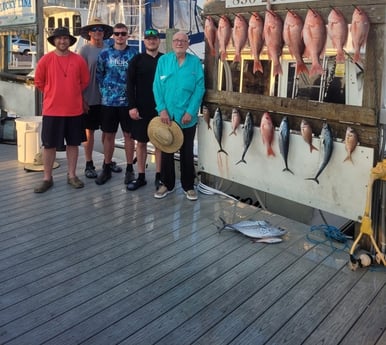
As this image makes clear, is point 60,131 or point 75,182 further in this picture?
point 75,182

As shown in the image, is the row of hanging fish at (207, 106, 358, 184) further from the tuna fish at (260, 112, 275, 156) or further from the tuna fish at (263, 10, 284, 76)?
the tuna fish at (263, 10, 284, 76)

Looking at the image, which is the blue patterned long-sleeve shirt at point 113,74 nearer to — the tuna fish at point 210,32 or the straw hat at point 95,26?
the straw hat at point 95,26

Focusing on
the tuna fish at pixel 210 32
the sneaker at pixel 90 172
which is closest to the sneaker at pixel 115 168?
the sneaker at pixel 90 172

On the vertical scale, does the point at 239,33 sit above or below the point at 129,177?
above

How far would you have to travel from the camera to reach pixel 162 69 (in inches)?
171

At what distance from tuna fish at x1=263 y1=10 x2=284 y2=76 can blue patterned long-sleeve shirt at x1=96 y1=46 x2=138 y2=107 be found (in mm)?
1579

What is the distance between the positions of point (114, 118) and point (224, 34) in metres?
1.50

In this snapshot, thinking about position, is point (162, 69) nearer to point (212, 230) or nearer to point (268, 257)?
point (212, 230)

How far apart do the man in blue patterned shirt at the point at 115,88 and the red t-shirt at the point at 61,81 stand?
9.0 inches

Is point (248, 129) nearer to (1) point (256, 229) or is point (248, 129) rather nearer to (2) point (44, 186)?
(1) point (256, 229)

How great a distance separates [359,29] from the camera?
10.6ft

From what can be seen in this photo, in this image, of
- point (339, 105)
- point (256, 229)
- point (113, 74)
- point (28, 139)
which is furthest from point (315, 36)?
point (28, 139)

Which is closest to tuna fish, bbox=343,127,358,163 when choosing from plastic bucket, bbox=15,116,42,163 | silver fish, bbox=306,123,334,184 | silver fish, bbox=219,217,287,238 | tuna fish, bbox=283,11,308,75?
silver fish, bbox=306,123,334,184

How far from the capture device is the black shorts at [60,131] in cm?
471
